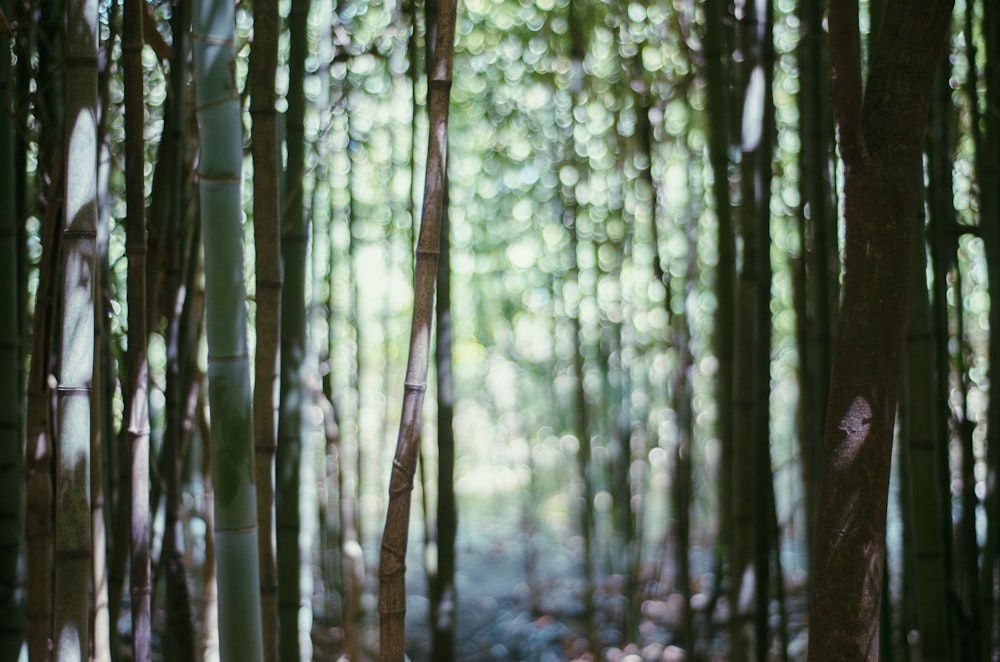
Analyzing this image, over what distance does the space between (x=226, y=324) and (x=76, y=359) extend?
0.72ft

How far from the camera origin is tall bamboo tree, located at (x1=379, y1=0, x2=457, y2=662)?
41.7 inches

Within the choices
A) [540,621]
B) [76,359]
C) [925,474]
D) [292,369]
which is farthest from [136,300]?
[540,621]

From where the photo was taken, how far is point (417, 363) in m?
1.06

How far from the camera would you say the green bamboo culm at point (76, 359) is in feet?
3.82

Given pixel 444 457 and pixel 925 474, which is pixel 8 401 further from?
pixel 925 474

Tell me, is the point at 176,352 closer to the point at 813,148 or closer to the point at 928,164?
the point at 813,148

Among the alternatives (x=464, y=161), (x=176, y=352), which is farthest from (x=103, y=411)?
(x=464, y=161)

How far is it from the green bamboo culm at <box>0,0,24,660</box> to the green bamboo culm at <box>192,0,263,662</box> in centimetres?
69

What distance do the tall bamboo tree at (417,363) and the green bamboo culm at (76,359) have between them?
1.39 ft

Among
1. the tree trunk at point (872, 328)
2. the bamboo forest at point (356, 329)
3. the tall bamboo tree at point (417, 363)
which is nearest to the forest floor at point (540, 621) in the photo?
the bamboo forest at point (356, 329)

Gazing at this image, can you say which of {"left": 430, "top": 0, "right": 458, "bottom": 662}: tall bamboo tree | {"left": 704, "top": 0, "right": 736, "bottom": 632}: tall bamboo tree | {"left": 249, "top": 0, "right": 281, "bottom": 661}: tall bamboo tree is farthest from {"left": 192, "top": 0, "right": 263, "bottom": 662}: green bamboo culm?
{"left": 704, "top": 0, "right": 736, "bottom": 632}: tall bamboo tree

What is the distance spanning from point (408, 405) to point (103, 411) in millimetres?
852

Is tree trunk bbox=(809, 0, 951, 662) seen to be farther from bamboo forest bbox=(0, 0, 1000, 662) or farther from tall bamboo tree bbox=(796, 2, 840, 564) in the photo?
tall bamboo tree bbox=(796, 2, 840, 564)

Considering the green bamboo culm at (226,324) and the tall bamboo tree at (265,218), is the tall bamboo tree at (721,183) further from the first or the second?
the green bamboo culm at (226,324)
